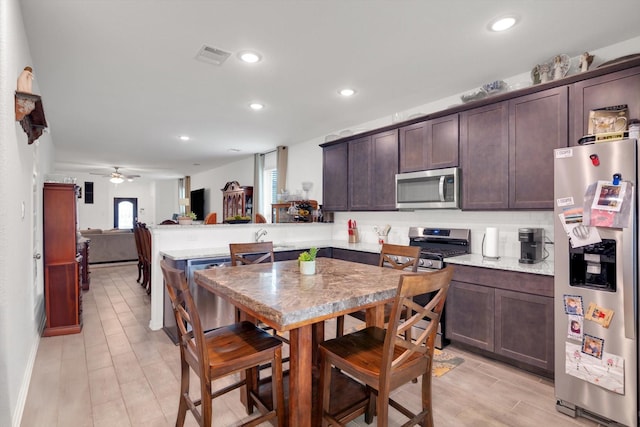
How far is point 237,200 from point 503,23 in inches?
246

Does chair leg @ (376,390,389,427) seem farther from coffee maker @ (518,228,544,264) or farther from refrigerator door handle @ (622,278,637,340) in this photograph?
coffee maker @ (518,228,544,264)

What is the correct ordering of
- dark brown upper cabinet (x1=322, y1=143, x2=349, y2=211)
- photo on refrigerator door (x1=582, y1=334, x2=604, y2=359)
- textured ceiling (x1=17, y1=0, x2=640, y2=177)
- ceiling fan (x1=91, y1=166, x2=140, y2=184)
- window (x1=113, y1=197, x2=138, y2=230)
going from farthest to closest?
window (x1=113, y1=197, x2=138, y2=230)
ceiling fan (x1=91, y1=166, x2=140, y2=184)
dark brown upper cabinet (x1=322, y1=143, x2=349, y2=211)
textured ceiling (x1=17, y1=0, x2=640, y2=177)
photo on refrigerator door (x1=582, y1=334, x2=604, y2=359)

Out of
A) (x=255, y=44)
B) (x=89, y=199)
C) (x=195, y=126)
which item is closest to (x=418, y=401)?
(x=255, y=44)

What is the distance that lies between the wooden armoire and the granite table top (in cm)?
241

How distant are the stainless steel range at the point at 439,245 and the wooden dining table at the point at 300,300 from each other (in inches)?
50.5

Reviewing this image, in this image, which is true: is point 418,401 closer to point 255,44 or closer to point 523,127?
point 523,127

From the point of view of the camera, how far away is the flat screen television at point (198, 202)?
10273mm

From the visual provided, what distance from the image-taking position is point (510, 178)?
2834 millimetres

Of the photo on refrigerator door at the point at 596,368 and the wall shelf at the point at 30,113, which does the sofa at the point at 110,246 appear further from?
the photo on refrigerator door at the point at 596,368

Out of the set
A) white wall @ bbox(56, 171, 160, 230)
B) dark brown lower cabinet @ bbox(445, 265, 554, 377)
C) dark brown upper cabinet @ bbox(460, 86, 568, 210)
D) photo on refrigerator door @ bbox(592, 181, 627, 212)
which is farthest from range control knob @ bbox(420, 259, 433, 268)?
white wall @ bbox(56, 171, 160, 230)

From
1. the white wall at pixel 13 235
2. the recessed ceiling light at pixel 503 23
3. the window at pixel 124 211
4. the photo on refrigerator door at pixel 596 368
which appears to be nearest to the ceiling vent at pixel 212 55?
the white wall at pixel 13 235

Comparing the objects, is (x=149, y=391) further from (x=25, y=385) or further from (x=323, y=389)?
(x=323, y=389)

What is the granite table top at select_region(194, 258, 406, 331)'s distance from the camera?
127cm

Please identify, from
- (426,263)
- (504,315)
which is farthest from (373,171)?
(504,315)
